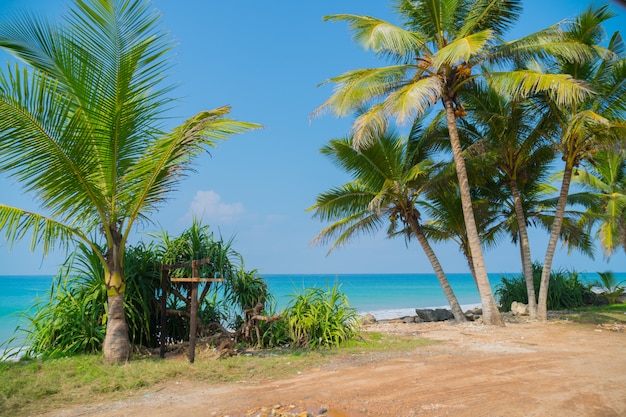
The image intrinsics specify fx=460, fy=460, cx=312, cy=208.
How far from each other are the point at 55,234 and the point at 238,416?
440 centimetres

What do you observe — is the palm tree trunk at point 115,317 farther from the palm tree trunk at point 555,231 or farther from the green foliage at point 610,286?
the green foliage at point 610,286

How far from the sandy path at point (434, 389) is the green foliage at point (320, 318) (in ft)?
4.05

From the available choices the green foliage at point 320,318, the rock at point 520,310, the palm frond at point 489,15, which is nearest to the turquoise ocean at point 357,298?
the green foliage at point 320,318

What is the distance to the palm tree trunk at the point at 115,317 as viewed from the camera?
6.93 metres

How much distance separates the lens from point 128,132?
24.0ft

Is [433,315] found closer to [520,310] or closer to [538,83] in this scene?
[520,310]

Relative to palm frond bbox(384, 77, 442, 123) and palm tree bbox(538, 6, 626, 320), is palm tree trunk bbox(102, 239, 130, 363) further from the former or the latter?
palm tree bbox(538, 6, 626, 320)

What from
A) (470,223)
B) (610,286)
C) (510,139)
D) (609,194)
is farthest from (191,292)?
(610,286)

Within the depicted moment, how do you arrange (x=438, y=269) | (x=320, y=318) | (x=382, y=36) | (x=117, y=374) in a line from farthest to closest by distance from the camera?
(x=438, y=269) < (x=382, y=36) < (x=320, y=318) < (x=117, y=374)

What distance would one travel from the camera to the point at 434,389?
5.31 m

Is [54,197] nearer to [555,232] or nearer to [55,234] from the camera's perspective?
[55,234]

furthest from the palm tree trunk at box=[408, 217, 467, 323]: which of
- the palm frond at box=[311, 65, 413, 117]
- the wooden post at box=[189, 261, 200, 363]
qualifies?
the wooden post at box=[189, 261, 200, 363]

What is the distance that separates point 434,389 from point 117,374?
4130 mm

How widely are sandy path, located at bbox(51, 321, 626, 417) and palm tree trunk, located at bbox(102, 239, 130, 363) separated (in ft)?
5.05
